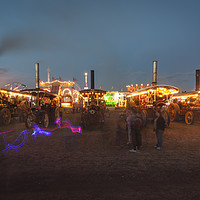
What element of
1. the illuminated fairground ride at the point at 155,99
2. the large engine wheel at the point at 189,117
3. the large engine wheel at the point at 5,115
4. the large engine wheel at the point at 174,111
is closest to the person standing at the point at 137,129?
the illuminated fairground ride at the point at 155,99

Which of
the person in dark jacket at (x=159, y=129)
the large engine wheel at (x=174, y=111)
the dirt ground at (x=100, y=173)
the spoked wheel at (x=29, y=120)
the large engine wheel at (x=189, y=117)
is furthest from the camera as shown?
the large engine wheel at (x=174, y=111)

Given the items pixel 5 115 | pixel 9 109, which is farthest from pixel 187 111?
pixel 9 109

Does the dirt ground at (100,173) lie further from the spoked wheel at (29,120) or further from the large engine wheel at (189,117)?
the large engine wheel at (189,117)

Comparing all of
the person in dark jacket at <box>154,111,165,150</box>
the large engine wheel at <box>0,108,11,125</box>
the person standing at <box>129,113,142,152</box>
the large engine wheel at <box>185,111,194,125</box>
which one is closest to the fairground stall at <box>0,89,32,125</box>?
the large engine wheel at <box>0,108,11,125</box>

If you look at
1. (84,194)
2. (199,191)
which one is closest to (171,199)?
(199,191)

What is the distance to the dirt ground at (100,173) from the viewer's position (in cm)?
302

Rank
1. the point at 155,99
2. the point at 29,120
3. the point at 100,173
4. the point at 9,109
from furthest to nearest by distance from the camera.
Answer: the point at 9,109 < the point at 155,99 < the point at 29,120 < the point at 100,173

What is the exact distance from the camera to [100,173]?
3.87 m

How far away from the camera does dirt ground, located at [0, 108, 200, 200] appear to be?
3.02 m

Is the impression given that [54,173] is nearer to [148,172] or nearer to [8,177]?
[8,177]

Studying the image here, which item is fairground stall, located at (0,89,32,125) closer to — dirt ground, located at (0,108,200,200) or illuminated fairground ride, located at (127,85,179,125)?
dirt ground, located at (0,108,200,200)

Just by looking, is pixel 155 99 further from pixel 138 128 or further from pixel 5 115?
pixel 5 115

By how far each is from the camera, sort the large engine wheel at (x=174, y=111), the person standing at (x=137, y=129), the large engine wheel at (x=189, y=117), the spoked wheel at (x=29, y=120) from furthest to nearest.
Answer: the large engine wheel at (x=174, y=111) < the large engine wheel at (x=189, y=117) < the spoked wheel at (x=29, y=120) < the person standing at (x=137, y=129)

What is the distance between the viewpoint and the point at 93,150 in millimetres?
5758
